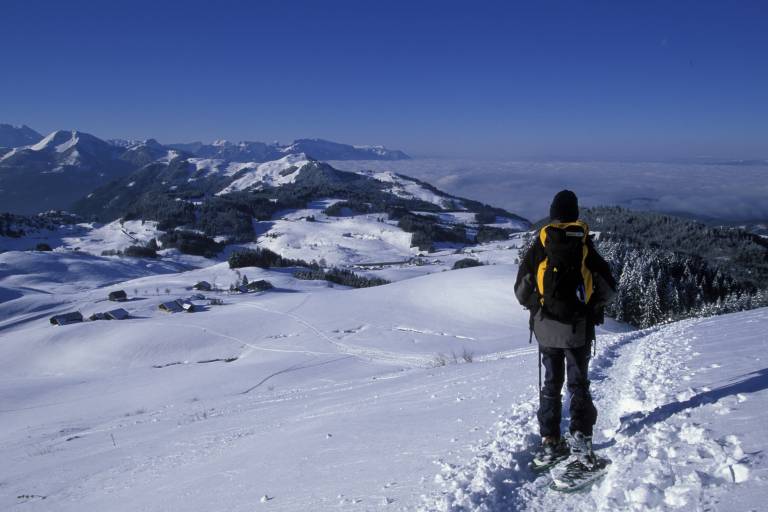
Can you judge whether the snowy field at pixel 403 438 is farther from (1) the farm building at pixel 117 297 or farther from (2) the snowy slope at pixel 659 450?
(1) the farm building at pixel 117 297

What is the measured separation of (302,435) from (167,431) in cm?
614

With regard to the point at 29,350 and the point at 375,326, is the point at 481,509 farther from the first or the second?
the point at 29,350

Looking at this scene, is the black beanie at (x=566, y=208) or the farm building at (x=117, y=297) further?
the farm building at (x=117, y=297)

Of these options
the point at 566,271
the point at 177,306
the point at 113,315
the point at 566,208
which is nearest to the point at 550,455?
the point at 566,271

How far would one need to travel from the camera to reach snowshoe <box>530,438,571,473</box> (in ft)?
16.9

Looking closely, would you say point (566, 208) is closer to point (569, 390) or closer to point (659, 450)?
point (569, 390)

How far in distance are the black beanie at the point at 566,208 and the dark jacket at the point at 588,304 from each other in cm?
30

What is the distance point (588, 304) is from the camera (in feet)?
16.1

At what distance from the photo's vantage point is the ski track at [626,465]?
3.94 m

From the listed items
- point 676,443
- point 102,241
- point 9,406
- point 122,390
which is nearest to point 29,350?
point 9,406

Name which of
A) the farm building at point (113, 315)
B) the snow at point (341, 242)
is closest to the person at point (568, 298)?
the farm building at point (113, 315)

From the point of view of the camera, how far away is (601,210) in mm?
128750

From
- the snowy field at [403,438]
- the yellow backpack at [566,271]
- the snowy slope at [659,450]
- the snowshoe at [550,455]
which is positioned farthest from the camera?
the snowshoe at [550,455]

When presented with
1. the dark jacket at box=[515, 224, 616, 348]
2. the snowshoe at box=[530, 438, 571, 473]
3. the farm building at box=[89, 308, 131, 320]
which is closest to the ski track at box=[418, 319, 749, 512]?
the snowshoe at box=[530, 438, 571, 473]
